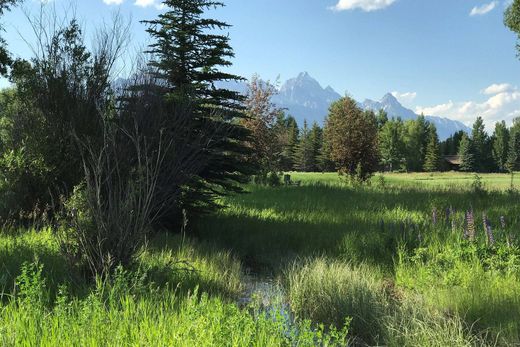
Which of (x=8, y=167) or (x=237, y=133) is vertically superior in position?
(x=237, y=133)

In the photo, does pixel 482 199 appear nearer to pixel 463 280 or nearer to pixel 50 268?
pixel 463 280

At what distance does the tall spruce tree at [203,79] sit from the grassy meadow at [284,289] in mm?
1225

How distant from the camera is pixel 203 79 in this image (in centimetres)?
959

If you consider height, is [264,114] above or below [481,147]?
below

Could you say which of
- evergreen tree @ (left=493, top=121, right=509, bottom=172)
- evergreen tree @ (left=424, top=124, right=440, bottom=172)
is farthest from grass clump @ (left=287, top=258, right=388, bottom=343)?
evergreen tree @ (left=493, top=121, right=509, bottom=172)

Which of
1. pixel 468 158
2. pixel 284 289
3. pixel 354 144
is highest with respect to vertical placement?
pixel 468 158

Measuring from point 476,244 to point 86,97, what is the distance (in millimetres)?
7377

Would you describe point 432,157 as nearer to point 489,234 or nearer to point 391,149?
point 391,149

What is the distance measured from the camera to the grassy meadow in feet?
9.48

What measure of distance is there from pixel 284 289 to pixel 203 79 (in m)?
5.92

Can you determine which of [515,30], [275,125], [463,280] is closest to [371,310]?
[463,280]

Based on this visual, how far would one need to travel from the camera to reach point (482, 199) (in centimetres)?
1150

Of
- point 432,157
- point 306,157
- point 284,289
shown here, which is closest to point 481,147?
point 432,157

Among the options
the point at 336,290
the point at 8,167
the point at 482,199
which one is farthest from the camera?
the point at 482,199
